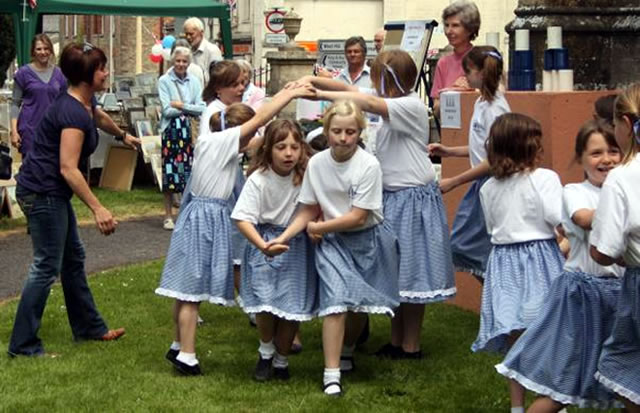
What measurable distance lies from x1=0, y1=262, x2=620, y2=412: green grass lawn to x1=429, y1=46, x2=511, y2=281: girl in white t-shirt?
1.99 ft

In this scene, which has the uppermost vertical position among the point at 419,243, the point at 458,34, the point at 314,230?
the point at 458,34

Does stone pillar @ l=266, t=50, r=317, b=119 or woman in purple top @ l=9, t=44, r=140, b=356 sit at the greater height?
stone pillar @ l=266, t=50, r=317, b=119

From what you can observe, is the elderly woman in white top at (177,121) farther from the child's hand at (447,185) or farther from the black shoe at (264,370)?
the black shoe at (264,370)

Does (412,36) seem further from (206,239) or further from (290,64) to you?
(290,64)

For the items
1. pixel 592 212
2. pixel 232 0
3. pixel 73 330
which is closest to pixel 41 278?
pixel 73 330

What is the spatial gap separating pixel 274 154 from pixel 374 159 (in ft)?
1.74

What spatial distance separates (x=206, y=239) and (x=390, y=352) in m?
1.40

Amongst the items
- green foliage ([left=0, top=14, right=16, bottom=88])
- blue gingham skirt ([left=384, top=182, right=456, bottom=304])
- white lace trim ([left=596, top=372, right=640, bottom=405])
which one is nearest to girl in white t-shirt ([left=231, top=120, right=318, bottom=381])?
blue gingham skirt ([left=384, top=182, right=456, bottom=304])

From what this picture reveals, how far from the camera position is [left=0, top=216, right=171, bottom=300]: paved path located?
1135 cm

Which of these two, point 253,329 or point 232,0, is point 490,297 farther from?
point 232,0

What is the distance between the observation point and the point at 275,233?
709 centimetres

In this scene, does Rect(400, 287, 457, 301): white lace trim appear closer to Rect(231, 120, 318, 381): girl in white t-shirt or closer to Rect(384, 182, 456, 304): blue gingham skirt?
Rect(384, 182, 456, 304): blue gingham skirt

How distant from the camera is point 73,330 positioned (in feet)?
27.3

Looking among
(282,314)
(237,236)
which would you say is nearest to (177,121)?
(237,236)
